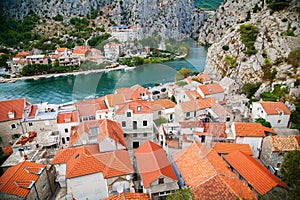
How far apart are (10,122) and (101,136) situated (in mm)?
8105

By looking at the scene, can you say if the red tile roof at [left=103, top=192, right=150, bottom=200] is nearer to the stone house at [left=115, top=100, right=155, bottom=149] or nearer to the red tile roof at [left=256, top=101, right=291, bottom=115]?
the stone house at [left=115, top=100, right=155, bottom=149]

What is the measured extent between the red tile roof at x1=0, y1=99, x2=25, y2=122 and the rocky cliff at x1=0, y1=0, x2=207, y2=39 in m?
43.2

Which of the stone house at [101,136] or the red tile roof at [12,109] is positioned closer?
the stone house at [101,136]

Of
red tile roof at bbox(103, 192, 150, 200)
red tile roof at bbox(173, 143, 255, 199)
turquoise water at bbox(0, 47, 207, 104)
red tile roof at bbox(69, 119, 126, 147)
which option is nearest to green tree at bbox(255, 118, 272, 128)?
red tile roof at bbox(173, 143, 255, 199)

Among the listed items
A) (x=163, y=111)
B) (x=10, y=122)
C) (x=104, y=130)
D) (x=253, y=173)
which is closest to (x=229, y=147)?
(x=253, y=173)

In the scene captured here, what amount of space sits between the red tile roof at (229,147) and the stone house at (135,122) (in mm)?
3472

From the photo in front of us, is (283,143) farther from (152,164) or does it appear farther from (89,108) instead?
(89,108)

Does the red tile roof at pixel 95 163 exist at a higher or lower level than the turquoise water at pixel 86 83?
higher

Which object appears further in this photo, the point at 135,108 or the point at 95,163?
the point at 135,108

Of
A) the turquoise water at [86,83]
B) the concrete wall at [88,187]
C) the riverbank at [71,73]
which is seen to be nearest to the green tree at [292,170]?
the concrete wall at [88,187]

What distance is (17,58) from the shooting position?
36.0m

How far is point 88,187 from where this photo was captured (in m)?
7.35

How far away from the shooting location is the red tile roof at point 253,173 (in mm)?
6966

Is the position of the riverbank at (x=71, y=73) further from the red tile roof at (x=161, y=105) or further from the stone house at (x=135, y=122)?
the stone house at (x=135, y=122)
